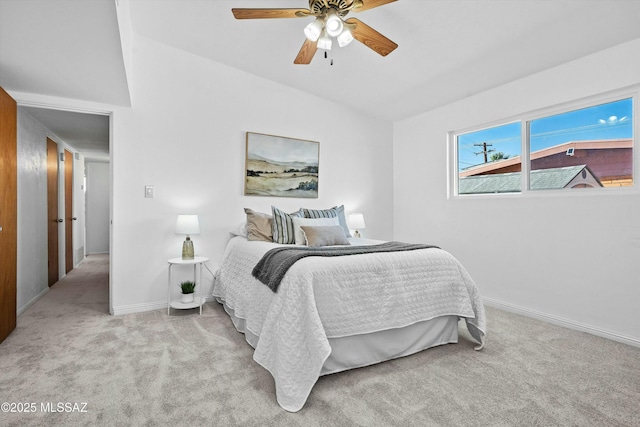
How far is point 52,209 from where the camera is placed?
4.46 m

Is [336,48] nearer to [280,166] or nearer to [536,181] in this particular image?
[280,166]

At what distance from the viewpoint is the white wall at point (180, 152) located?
3.33 meters

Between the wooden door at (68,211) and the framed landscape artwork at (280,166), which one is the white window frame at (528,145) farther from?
the wooden door at (68,211)

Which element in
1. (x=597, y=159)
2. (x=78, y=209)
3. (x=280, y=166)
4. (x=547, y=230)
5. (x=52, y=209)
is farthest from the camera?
(x=78, y=209)

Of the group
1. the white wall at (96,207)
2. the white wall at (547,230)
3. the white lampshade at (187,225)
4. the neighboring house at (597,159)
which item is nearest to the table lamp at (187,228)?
the white lampshade at (187,225)

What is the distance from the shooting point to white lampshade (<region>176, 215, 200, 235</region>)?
10.7 ft

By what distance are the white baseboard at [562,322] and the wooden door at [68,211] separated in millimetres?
6172

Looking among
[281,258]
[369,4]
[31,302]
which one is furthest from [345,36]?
[31,302]

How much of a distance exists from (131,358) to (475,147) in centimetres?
408

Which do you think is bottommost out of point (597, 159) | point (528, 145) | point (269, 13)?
point (597, 159)

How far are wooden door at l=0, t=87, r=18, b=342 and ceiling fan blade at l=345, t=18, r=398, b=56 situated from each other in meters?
2.70

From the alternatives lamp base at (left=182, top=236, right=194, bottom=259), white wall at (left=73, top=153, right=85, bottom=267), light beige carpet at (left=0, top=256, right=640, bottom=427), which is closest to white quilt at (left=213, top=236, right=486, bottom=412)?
light beige carpet at (left=0, top=256, right=640, bottom=427)

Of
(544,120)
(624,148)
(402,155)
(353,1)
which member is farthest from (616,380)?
(402,155)

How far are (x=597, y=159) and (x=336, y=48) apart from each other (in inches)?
103
